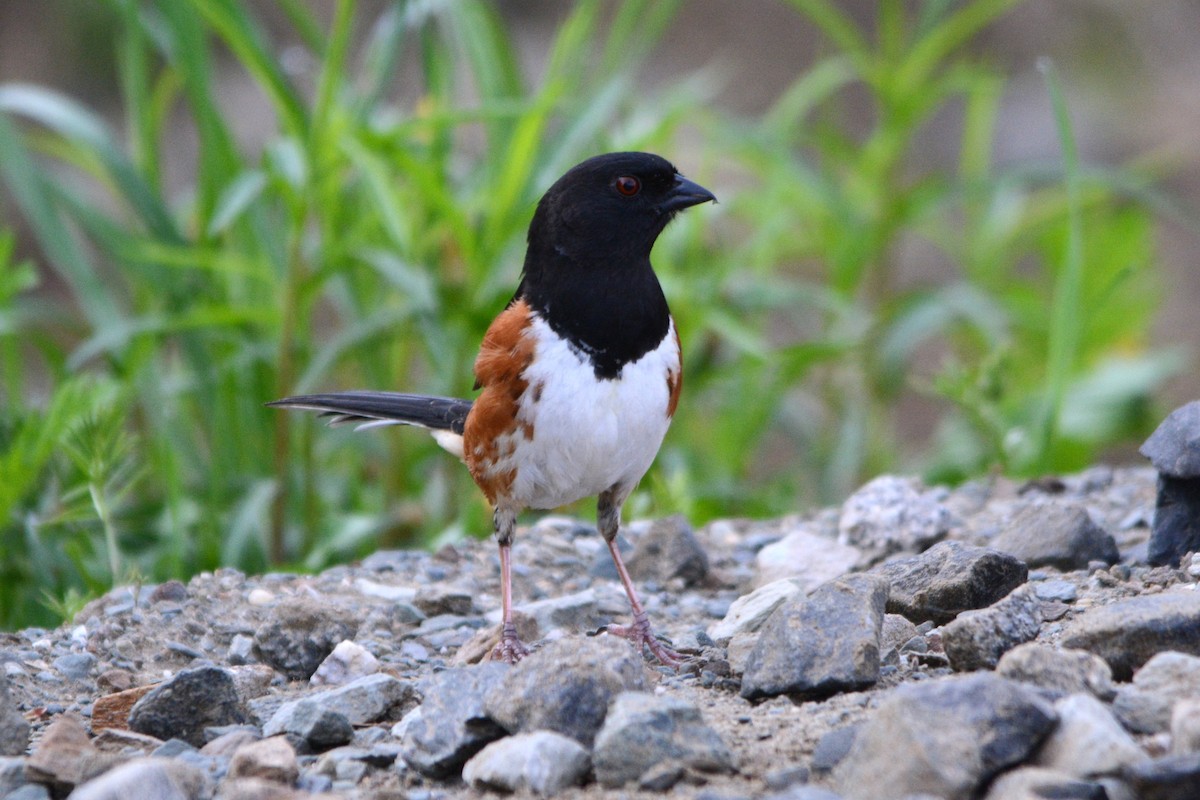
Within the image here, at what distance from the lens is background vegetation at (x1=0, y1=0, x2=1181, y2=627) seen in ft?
14.5

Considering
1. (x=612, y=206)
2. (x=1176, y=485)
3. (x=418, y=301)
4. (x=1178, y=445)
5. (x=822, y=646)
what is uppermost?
(x=612, y=206)

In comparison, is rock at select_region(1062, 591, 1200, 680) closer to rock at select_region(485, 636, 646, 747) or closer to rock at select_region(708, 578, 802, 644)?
rock at select_region(708, 578, 802, 644)

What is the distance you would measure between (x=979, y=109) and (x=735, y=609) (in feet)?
12.0

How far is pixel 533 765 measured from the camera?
7.35 ft

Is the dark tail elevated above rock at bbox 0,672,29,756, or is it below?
above

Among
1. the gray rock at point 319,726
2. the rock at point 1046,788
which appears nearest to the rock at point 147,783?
the gray rock at point 319,726

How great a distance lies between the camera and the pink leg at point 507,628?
10.2 ft

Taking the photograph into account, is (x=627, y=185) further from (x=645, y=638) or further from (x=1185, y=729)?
Result: (x=1185, y=729)

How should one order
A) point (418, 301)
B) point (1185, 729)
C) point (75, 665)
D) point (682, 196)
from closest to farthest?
point (1185, 729), point (75, 665), point (682, 196), point (418, 301)

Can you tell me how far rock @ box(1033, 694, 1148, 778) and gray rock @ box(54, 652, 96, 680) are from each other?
2.09 meters

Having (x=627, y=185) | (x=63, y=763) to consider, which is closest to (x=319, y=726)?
(x=63, y=763)

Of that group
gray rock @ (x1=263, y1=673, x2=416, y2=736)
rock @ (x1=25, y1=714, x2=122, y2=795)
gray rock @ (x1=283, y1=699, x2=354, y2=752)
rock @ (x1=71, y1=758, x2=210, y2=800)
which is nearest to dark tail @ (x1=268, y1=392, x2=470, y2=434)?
gray rock @ (x1=263, y1=673, x2=416, y2=736)

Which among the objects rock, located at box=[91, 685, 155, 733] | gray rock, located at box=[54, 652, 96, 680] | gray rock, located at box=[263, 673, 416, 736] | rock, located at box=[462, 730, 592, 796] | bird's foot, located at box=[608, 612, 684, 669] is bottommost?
gray rock, located at box=[54, 652, 96, 680]

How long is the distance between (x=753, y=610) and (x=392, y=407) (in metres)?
1.28
